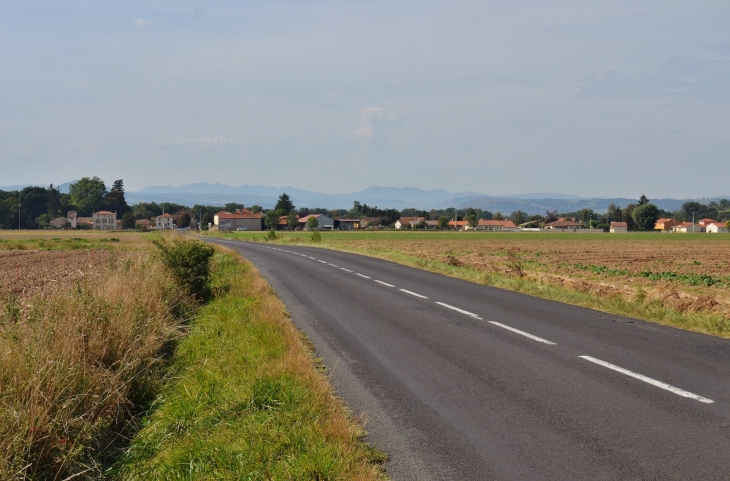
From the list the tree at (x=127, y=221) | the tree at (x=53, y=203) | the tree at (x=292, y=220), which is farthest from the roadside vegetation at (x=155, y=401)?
the tree at (x=53, y=203)

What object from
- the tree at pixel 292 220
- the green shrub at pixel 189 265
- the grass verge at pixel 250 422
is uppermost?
the tree at pixel 292 220

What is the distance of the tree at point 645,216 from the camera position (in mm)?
180375

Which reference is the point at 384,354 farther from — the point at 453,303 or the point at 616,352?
the point at 453,303

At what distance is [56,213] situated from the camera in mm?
186125

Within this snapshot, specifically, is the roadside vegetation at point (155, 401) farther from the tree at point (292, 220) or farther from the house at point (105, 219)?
the house at point (105, 219)

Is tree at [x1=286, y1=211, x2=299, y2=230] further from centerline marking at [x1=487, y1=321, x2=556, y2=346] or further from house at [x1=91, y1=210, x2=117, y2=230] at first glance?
centerline marking at [x1=487, y1=321, x2=556, y2=346]

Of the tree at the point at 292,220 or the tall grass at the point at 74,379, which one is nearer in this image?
the tall grass at the point at 74,379

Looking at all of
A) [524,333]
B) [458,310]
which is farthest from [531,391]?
[458,310]

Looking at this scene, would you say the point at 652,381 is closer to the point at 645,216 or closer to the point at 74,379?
the point at 74,379

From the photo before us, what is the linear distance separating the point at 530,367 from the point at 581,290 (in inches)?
411

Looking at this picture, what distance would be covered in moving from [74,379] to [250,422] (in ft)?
6.75

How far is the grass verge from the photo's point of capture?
479cm

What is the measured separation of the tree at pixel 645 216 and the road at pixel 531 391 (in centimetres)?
18341

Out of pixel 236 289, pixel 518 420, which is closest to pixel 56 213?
pixel 236 289
